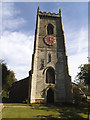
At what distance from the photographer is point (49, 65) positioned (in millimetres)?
22953

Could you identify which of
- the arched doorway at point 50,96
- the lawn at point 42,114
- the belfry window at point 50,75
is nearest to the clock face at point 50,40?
the belfry window at point 50,75

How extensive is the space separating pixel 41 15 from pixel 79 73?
2000 centimetres

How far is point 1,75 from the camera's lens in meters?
18.7

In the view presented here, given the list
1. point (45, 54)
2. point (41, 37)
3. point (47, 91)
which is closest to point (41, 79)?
point (47, 91)

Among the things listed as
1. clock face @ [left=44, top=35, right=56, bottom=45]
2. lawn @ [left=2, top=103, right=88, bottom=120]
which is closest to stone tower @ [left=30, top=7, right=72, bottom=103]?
clock face @ [left=44, top=35, right=56, bottom=45]

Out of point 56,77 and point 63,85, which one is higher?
point 56,77

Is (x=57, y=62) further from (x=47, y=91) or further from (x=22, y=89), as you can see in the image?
(x=22, y=89)

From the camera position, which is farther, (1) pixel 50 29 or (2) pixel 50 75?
(1) pixel 50 29

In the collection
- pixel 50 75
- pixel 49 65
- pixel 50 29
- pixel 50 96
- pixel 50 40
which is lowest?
pixel 50 96

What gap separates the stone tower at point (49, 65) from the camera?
20656mm

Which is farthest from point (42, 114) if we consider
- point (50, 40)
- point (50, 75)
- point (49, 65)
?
point (50, 40)

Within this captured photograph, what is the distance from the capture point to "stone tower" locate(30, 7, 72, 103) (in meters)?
20.7

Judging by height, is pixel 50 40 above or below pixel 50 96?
above

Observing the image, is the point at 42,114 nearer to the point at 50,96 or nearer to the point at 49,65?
the point at 50,96
